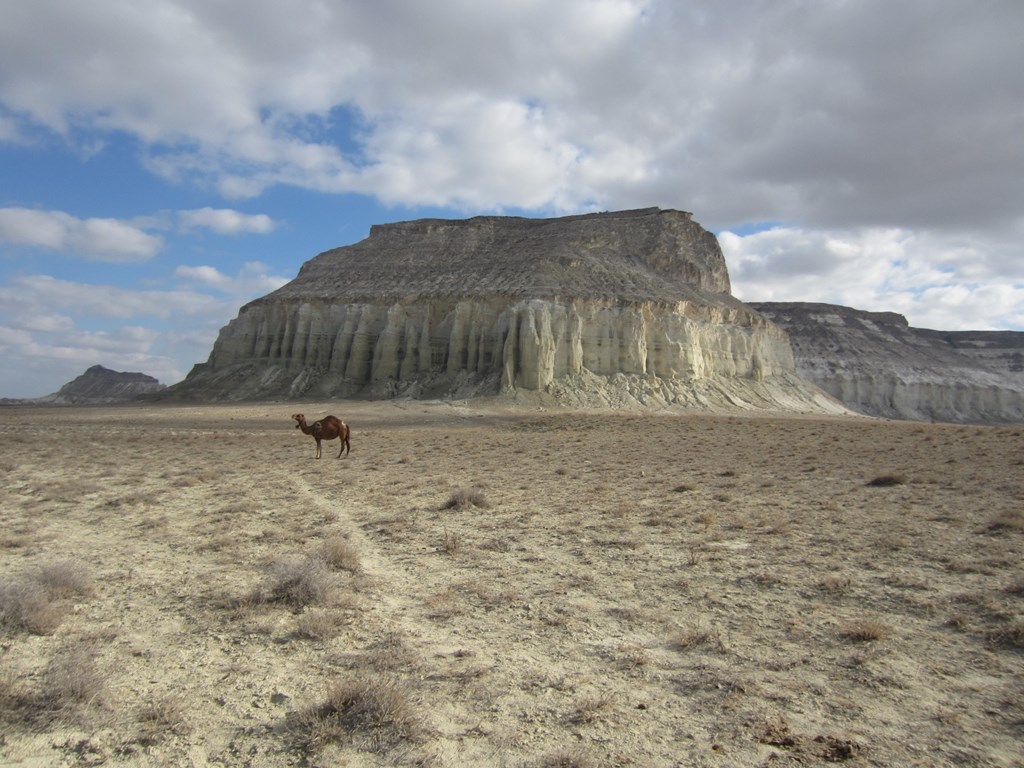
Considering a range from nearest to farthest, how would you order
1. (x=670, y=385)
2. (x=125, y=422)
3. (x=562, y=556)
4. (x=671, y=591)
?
1. (x=671, y=591)
2. (x=562, y=556)
3. (x=125, y=422)
4. (x=670, y=385)

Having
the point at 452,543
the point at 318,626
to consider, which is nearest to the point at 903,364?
the point at 452,543

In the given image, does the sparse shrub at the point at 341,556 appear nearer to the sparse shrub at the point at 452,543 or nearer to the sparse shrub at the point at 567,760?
the sparse shrub at the point at 452,543

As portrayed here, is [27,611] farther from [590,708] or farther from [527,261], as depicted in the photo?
[527,261]

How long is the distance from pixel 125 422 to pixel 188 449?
18.7 m

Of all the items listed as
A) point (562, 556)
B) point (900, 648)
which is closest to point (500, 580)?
point (562, 556)

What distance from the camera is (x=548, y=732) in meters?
4.21

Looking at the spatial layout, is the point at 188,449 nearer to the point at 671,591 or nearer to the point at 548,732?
the point at 671,591

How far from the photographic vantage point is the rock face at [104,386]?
117m

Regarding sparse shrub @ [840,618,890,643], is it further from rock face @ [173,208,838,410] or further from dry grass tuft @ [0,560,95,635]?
rock face @ [173,208,838,410]

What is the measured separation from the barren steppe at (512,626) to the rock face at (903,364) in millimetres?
91704

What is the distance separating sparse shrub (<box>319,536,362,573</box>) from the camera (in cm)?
797

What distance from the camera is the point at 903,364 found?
332 ft

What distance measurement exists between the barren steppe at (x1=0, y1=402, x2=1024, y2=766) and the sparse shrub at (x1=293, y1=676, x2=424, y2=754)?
0.06ft

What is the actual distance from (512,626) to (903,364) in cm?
11379
